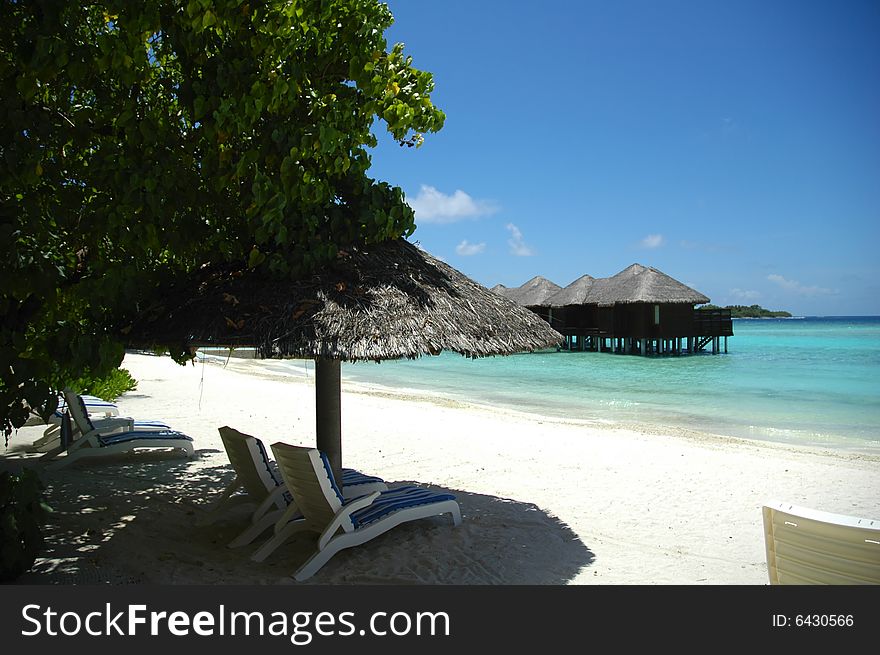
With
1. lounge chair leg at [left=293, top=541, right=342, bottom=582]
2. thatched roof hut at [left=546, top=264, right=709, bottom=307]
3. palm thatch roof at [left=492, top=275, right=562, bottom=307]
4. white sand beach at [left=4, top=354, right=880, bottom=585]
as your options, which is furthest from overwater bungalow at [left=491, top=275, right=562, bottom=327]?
lounge chair leg at [left=293, top=541, right=342, bottom=582]

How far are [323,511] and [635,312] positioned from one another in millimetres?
34799

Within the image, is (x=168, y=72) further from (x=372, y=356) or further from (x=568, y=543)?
(x=568, y=543)

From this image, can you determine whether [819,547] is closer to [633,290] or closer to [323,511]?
[323,511]

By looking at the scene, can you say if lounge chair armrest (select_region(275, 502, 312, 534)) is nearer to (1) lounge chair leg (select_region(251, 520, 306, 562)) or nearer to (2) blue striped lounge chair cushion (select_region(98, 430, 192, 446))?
(1) lounge chair leg (select_region(251, 520, 306, 562))

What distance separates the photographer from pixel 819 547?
289 centimetres

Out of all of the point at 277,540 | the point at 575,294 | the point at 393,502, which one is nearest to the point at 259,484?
the point at 277,540

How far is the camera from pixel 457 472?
301 inches

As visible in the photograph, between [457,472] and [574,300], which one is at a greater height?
[574,300]

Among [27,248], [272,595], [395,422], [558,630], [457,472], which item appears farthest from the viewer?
[395,422]

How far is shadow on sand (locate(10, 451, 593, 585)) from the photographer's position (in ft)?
13.8

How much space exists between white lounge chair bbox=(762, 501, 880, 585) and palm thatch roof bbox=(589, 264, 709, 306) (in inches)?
1228

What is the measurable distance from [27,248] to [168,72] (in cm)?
242

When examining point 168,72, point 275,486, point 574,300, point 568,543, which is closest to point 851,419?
point 568,543

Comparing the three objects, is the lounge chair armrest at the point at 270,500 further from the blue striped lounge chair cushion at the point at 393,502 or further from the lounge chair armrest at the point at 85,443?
the lounge chair armrest at the point at 85,443
